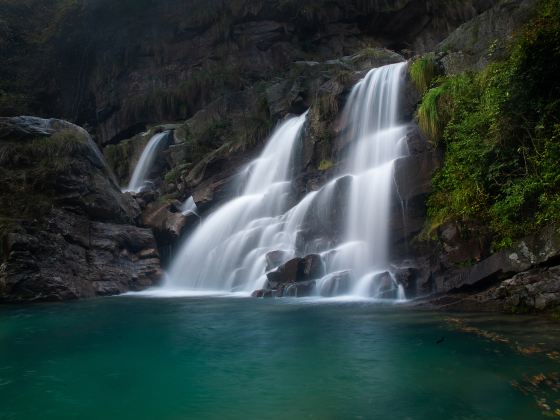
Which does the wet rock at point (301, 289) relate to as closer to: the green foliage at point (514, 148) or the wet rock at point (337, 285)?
the wet rock at point (337, 285)

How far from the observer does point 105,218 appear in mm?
18234

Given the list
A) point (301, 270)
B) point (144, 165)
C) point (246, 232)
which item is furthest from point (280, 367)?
point (144, 165)

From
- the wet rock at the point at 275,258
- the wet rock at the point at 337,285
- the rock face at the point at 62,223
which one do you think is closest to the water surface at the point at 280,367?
the wet rock at the point at 337,285

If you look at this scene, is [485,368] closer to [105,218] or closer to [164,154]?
[105,218]

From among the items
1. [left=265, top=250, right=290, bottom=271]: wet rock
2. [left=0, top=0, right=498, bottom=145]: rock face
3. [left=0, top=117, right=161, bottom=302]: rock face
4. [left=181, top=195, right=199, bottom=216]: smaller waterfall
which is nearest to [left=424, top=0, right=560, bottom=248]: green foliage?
[left=265, top=250, right=290, bottom=271]: wet rock

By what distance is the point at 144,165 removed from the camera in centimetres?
2825

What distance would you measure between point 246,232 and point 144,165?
45.8 feet

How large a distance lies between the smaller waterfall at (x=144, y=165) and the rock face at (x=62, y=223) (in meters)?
7.65

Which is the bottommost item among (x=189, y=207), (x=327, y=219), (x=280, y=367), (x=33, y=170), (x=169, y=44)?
(x=280, y=367)

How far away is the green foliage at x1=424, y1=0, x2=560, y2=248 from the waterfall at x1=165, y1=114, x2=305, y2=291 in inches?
247

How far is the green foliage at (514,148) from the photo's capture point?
27.8ft

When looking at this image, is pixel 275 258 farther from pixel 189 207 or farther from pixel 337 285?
pixel 189 207

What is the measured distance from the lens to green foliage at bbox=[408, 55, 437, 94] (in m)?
15.5

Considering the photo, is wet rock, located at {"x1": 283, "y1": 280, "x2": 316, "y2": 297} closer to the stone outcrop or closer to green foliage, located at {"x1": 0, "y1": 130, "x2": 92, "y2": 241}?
the stone outcrop
